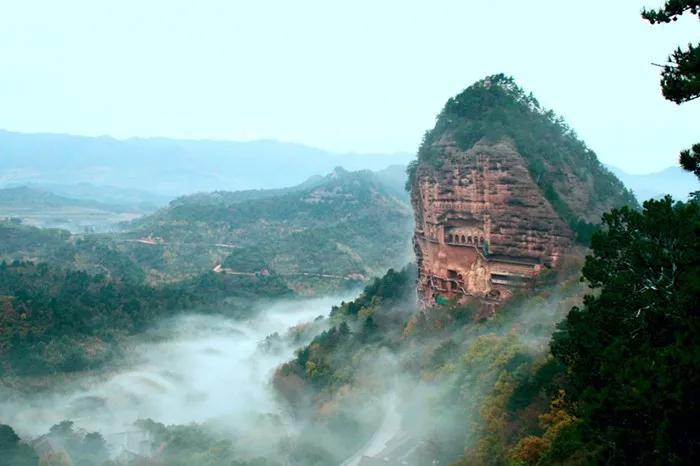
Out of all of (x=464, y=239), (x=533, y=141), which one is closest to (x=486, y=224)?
(x=464, y=239)

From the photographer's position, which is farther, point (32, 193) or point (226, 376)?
point (32, 193)

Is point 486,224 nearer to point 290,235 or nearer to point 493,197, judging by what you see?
point 493,197

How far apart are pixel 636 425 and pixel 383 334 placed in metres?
26.8

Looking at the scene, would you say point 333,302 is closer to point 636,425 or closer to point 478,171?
point 478,171

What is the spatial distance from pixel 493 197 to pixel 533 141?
462 centimetres

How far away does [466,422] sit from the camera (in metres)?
20.7

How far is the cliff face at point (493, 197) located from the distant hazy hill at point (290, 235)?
143 ft

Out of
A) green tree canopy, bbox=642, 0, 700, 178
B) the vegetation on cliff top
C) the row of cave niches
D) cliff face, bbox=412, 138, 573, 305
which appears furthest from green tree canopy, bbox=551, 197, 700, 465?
the vegetation on cliff top

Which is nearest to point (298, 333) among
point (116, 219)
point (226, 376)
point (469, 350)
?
point (226, 376)

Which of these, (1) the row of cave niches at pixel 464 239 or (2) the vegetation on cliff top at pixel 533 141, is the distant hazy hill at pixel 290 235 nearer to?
(2) the vegetation on cliff top at pixel 533 141

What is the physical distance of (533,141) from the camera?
1208 inches

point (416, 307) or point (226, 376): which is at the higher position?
point (416, 307)

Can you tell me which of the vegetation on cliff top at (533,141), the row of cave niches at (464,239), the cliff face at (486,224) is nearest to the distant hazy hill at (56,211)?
the vegetation on cliff top at (533,141)

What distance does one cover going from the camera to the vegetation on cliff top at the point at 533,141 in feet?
96.6
